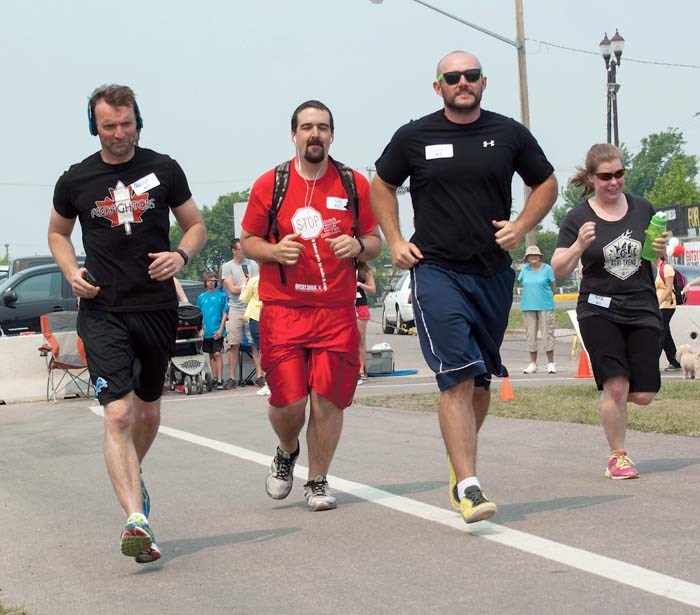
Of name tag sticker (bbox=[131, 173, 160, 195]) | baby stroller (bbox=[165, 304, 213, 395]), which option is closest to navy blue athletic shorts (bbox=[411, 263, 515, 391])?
name tag sticker (bbox=[131, 173, 160, 195])

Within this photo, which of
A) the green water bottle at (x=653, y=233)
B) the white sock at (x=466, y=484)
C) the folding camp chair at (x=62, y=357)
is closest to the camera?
the white sock at (x=466, y=484)

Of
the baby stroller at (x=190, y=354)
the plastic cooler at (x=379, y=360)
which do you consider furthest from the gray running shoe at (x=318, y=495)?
the plastic cooler at (x=379, y=360)

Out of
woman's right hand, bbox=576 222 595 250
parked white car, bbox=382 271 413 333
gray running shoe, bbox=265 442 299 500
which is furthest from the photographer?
parked white car, bbox=382 271 413 333

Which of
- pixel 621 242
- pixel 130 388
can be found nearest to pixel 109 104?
pixel 130 388

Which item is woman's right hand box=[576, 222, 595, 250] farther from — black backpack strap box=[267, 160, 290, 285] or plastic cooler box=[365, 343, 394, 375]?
plastic cooler box=[365, 343, 394, 375]

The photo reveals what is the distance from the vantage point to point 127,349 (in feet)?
20.7

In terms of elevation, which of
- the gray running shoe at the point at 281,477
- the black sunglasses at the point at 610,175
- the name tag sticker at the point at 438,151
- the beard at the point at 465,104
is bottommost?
the gray running shoe at the point at 281,477

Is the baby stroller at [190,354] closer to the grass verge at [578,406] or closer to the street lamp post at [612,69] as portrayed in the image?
the grass verge at [578,406]

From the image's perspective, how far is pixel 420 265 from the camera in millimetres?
6633

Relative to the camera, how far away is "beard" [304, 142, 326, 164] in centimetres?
718

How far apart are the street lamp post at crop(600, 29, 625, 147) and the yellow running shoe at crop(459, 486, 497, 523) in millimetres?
30303

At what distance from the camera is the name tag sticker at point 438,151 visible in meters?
6.48

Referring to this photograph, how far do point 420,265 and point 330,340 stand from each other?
0.88m

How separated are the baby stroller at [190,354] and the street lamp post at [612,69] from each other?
20.0 metres
